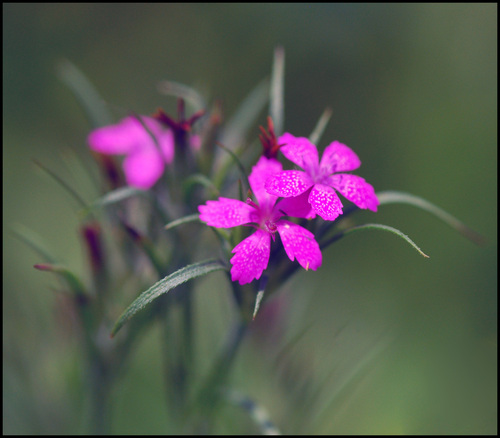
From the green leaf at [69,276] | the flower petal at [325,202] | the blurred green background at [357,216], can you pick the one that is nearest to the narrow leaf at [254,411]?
the blurred green background at [357,216]

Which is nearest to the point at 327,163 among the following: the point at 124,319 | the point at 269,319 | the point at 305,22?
the point at 124,319

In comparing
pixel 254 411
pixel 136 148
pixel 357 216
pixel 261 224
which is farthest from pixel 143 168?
pixel 357 216

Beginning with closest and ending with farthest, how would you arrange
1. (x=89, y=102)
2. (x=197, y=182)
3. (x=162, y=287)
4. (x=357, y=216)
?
(x=162, y=287) → (x=197, y=182) → (x=89, y=102) → (x=357, y=216)

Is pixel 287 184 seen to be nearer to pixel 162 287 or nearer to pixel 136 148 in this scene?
pixel 162 287

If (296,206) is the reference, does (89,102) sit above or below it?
below

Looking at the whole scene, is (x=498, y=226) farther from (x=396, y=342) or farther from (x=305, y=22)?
(x=305, y=22)

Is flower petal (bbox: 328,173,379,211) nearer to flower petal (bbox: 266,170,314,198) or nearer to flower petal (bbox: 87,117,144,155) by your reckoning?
flower petal (bbox: 266,170,314,198)

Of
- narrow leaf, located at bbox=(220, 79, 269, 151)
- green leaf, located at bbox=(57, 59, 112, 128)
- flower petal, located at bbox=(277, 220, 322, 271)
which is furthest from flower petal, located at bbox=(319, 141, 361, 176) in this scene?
green leaf, located at bbox=(57, 59, 112, 128)

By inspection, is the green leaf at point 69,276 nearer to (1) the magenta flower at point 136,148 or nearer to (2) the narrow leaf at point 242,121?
(1) the magenta flower at point 136,148
